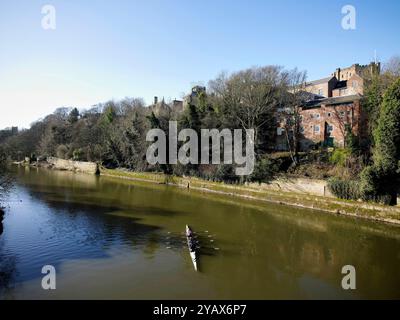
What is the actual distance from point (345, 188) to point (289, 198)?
5.65 meters

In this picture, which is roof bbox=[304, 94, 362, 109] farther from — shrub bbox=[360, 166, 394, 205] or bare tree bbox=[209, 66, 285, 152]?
shrub bbox=[360, 166, 394, 205]

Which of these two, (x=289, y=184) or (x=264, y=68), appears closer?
(x=289, y=184)

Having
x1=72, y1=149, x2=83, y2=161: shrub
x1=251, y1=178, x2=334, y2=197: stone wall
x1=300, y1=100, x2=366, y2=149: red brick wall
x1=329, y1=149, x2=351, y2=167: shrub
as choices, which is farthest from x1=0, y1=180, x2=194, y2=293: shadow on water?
x1=72, y1=149, x2=83, y2=161: shrub

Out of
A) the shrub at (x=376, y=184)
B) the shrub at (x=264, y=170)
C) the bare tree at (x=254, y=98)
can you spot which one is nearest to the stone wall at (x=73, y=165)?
the bare tree at (x=254, y=98)

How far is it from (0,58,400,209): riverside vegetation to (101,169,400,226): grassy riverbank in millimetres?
742

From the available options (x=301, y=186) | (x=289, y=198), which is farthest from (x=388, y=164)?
(x=289, y=198)

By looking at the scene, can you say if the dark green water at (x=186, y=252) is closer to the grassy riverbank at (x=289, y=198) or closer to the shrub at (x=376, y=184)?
the grassy riverbank at (x=289, y=198)

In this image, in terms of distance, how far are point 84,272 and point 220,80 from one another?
37603 mm

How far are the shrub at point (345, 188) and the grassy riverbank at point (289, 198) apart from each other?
53 cm

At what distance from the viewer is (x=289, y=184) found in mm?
33094

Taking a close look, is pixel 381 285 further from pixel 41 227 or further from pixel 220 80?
pixel 220 80

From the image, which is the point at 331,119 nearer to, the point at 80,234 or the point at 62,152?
the point at 80,234

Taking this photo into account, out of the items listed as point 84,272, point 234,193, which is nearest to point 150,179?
point 234,193

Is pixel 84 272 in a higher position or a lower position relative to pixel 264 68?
lower
